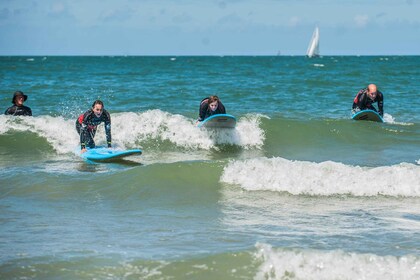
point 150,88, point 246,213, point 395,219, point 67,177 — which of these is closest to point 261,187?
point 246,213

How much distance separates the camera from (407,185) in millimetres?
10266

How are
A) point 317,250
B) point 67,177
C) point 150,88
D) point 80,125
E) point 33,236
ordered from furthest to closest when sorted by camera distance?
point 150,88, point 80,125, point 67,177, point 33,236, point 317,250

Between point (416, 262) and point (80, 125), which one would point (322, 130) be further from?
point (416, 262)

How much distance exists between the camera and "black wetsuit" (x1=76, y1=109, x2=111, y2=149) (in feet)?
42.6

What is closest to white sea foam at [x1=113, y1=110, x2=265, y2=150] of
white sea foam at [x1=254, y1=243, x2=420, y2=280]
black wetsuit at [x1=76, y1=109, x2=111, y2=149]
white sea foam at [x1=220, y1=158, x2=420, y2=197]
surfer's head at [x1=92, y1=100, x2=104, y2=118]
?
black wetsuit at [x1=76, y1=109, x2=111, y2=149]

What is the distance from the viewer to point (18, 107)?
54.9 ft

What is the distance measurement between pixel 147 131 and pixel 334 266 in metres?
11.3

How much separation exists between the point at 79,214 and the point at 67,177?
262cm

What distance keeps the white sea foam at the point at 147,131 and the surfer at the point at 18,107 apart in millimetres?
247

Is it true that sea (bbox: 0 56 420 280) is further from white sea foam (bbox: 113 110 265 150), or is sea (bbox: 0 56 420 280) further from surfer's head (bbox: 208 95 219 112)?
surfer's head (bbox: 208 95 219 112)

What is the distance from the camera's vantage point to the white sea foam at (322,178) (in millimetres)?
10250

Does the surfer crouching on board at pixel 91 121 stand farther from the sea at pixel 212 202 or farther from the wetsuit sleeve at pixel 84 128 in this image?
the sea at pixel 212 202

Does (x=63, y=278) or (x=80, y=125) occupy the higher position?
(x=80, y=125)

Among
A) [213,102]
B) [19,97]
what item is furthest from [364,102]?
[19,97]
